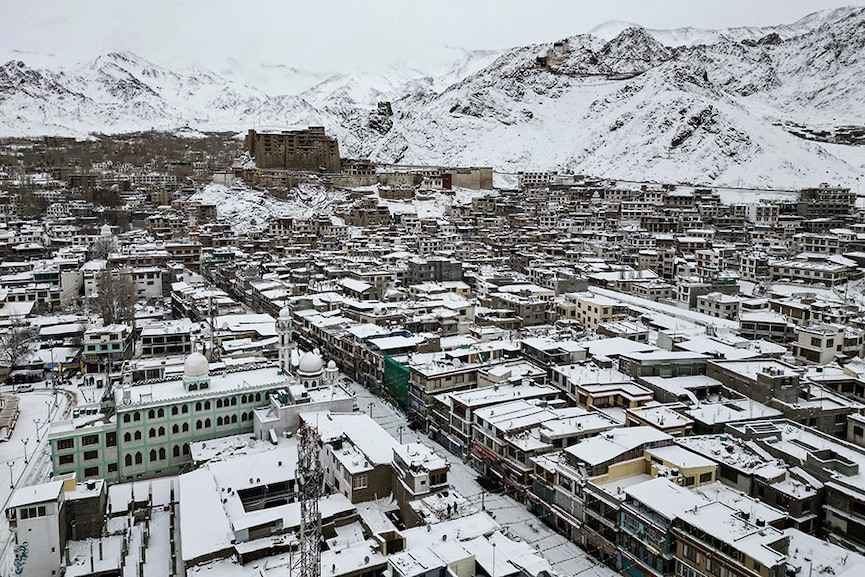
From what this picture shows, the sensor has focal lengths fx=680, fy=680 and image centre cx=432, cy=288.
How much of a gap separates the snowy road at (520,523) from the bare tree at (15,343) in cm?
1990

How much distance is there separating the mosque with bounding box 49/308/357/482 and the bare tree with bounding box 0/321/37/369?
481 inches

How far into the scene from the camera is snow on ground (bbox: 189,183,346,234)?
7238 centimetres

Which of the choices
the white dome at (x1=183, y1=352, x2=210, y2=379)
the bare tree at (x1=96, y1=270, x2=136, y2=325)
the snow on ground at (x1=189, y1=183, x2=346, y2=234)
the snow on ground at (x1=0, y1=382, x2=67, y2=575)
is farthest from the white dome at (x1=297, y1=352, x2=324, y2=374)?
the snow on ground at (x1=189, y1=183, x2=346, y2=234)

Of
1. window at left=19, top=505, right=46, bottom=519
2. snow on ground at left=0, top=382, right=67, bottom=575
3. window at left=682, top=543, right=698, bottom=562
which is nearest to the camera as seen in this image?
window at left=682, top=543, right=698, bottom=562

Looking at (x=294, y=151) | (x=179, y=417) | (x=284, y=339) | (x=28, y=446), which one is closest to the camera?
(x=179, y=417)

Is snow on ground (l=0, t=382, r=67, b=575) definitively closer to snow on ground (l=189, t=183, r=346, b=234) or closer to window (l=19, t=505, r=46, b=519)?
window (l=19, t=505, r=46, b=519)

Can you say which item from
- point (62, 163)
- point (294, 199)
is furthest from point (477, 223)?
point (62, 163)

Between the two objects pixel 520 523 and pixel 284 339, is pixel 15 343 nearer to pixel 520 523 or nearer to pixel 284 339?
pixel 284 339

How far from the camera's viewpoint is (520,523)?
2020cm

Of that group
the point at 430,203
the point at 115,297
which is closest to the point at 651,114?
the point at 430,203

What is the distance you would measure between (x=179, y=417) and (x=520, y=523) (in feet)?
40.3

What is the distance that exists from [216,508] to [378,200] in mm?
64088

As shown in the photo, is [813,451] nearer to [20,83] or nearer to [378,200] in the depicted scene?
[378,200]

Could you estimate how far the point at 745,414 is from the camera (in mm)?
23344
